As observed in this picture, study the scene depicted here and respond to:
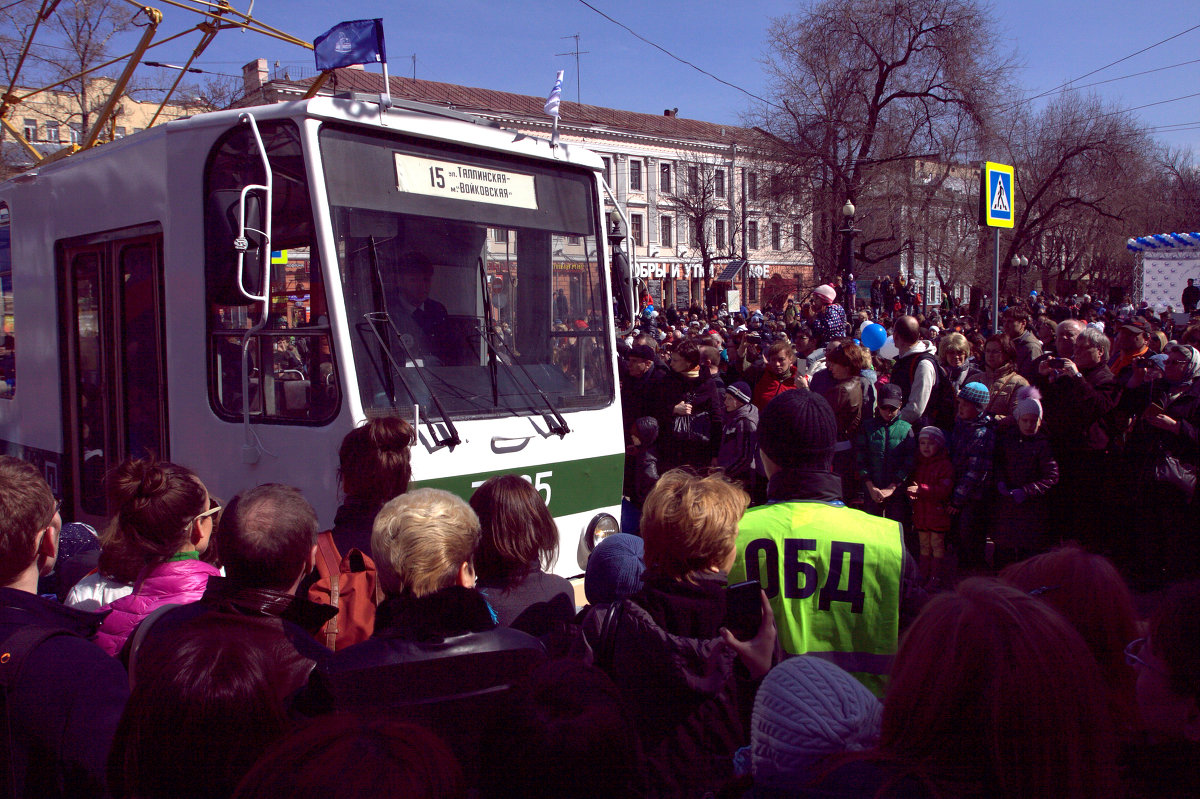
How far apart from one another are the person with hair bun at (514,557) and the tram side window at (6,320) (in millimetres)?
5244

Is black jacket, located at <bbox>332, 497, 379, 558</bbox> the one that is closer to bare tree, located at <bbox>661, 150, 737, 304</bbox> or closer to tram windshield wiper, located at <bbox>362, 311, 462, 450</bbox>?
tram windshield wiper, located at <bbox>362, 311, 462, 450</bbox>

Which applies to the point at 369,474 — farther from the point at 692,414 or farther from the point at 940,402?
the point at 940,402

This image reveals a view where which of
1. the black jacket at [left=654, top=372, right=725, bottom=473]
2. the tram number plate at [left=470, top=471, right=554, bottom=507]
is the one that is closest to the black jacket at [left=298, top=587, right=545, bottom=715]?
the tram number plate at [left=470, top=471, right=554, bottom=507]

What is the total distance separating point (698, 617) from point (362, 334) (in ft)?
8.32

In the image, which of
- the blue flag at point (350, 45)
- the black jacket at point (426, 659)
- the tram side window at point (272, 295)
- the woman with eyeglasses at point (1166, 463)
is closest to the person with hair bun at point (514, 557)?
the black jacket at point (426, 659)

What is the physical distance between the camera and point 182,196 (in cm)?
477

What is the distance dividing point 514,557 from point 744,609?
900 millimetres

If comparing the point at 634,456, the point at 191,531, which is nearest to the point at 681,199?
the point at 634,456

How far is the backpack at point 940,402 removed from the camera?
7.03 m

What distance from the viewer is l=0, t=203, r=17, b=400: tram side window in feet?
21.5

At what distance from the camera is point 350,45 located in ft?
17.3

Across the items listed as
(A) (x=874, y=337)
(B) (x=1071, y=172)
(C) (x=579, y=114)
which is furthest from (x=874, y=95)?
(C) (x=579, y=114)

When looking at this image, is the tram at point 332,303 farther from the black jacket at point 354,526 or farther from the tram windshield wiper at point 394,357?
the black jacket at point 354,526

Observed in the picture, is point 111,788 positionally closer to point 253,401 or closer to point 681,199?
point 253,401
